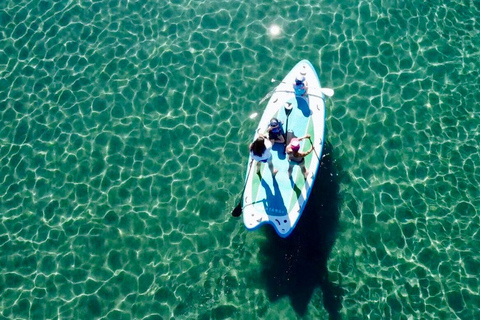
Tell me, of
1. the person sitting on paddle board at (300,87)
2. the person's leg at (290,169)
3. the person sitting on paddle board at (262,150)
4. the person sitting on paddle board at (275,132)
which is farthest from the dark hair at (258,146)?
the person sitting on paddle board at (300,87)

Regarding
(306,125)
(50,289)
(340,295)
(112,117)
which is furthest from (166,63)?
(340,295)

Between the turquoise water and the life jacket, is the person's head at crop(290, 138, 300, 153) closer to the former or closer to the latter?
the life jacket

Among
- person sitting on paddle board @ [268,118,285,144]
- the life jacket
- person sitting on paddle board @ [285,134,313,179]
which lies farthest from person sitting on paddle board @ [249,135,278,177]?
person sitting on paddle board @ [285,134,313,179]

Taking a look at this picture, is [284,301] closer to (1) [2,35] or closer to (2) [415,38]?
(2) [415,38]

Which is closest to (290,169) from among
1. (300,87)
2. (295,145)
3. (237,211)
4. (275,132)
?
(295,145)

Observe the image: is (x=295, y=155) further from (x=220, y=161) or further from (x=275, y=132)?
(x=220, y=161)

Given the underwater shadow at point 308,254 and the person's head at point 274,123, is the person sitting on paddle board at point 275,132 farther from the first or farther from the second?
the underwater shadow at point 308,254
